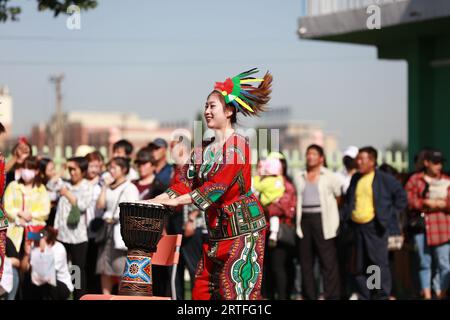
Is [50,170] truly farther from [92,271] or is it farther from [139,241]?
[139,241]

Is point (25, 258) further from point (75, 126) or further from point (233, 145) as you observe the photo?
point (75, 126)

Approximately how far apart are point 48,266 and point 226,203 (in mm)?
4568

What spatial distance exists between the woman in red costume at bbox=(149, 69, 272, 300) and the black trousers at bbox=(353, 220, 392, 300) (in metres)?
4.96

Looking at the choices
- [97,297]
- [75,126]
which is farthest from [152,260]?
[75,126]

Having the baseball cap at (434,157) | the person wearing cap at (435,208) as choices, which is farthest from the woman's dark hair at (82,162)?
the baseball cap at (434,157)

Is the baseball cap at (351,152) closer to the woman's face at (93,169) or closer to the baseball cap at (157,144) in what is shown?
the baseball cap at (157,144)

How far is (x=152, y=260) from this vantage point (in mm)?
7523

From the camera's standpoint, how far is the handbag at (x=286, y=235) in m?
12.7

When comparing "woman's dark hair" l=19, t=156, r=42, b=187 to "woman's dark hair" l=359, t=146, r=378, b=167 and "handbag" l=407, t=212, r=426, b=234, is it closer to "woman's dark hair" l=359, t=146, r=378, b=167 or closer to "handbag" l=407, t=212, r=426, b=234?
"woman's dark hair" l=359, t=146, r=378, b=167

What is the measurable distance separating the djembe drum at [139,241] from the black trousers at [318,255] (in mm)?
5913

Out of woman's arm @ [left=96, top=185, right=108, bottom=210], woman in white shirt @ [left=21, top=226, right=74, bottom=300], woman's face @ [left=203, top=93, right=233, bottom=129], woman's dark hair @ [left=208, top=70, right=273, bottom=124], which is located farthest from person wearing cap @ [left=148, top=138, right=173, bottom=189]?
woman's face @ [left=203, top=93, right=233, bottom=129]

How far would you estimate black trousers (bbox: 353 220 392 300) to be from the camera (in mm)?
12445

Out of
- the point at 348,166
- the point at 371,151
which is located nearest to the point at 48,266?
the point at 371,151

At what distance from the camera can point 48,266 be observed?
459 inches
